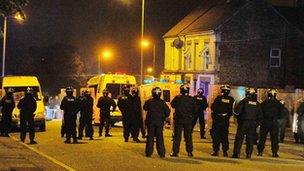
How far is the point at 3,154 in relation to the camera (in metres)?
15.0

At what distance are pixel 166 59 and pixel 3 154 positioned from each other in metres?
37.1

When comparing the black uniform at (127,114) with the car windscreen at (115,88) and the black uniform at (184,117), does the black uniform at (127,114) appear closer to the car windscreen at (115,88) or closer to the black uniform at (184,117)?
the black uniform at (184,117)

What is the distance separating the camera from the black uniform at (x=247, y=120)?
15461 millimetres

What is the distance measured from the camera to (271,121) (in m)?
→ 16.4

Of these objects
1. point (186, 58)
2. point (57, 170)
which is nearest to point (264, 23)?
point (186, 58)

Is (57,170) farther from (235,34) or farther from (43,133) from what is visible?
(235,34)

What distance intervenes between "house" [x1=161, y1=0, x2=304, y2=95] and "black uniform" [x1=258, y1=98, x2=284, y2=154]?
26.7 metres

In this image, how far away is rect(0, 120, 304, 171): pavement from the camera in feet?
43.3

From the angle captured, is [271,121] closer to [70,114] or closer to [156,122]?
[156,122]

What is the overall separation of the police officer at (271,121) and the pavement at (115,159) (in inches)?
14.5

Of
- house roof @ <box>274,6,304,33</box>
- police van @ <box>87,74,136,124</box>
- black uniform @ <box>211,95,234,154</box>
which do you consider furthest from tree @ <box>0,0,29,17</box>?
house roof @ <box>274,6,304,33</box>

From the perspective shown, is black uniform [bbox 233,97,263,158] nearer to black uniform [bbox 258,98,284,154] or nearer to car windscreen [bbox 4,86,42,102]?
black uniform [bbox 258,98,284,154]

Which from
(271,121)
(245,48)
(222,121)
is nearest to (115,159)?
(222,121)

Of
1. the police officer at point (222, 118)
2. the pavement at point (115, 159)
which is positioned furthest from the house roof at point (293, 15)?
the police officer at point (222, 118)
